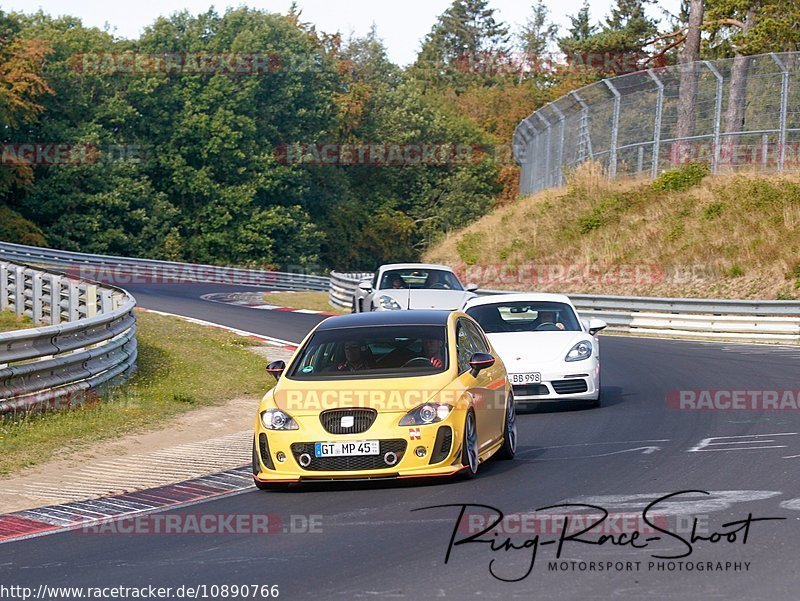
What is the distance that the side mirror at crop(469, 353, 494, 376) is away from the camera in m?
10.9

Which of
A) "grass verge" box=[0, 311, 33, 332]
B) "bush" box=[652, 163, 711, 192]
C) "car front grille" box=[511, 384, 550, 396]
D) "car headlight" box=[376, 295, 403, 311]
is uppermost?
"bush" box=[652, 163, 711, 192]

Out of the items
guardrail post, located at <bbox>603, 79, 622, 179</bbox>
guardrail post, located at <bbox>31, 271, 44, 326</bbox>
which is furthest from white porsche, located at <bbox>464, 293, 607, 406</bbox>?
guardrail post, located at <bbox>603, 79, 622, 179</bbox>

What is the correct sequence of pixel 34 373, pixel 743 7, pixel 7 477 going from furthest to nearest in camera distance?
1. pixel 743 7
2. pixel 34 373
3. pixel 7 477

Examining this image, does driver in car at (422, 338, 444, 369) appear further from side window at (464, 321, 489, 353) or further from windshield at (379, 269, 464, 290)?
windshield at (379, 269, 464, 290)

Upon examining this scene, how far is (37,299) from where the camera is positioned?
23641 millimetres

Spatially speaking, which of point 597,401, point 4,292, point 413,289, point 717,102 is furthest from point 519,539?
point 717,102

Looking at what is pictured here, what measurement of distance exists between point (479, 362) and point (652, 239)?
29.6m

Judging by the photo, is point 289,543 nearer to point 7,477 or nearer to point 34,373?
point 7,477

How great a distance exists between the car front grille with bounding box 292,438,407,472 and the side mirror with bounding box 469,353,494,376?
48.9 inches

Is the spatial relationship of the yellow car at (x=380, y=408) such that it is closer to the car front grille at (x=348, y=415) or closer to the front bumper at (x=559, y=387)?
the car front grille at (x=348, y=415)

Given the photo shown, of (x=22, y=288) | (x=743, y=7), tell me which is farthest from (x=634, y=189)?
(x=22, y=288)

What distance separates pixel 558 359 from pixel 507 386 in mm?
3839

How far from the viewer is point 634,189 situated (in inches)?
1660

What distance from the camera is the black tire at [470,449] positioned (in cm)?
1020
